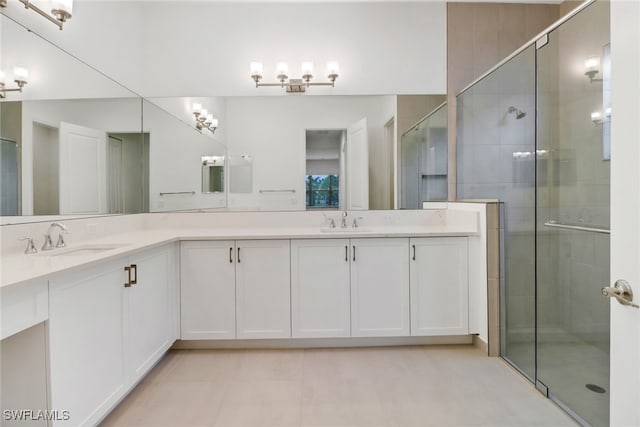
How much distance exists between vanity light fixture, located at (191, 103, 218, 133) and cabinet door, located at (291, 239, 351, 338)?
143 cm

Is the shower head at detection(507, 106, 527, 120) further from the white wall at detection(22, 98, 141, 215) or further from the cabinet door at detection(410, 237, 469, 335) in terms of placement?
the white wall at detection(22, 98, 141, 215)

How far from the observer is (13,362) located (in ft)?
4.16

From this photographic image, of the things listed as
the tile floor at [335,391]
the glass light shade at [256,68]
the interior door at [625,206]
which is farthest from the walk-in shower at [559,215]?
the glass light shade at [256,68]

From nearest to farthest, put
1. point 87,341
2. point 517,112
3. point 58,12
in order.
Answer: point 87,341 → point 58,12 → point 517,112

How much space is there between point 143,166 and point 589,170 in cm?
328

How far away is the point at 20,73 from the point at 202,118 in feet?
4.57

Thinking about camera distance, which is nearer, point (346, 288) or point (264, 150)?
point (346, 288)

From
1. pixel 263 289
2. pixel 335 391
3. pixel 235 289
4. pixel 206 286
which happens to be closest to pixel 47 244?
pixel 206 286

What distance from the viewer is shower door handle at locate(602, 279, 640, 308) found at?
837mm

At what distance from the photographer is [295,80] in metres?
2.96

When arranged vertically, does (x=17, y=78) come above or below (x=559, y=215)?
above


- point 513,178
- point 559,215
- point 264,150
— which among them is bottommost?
point 559,215

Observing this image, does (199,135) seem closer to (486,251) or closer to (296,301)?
(296,301)

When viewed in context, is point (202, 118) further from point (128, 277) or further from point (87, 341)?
point (87, 341)
